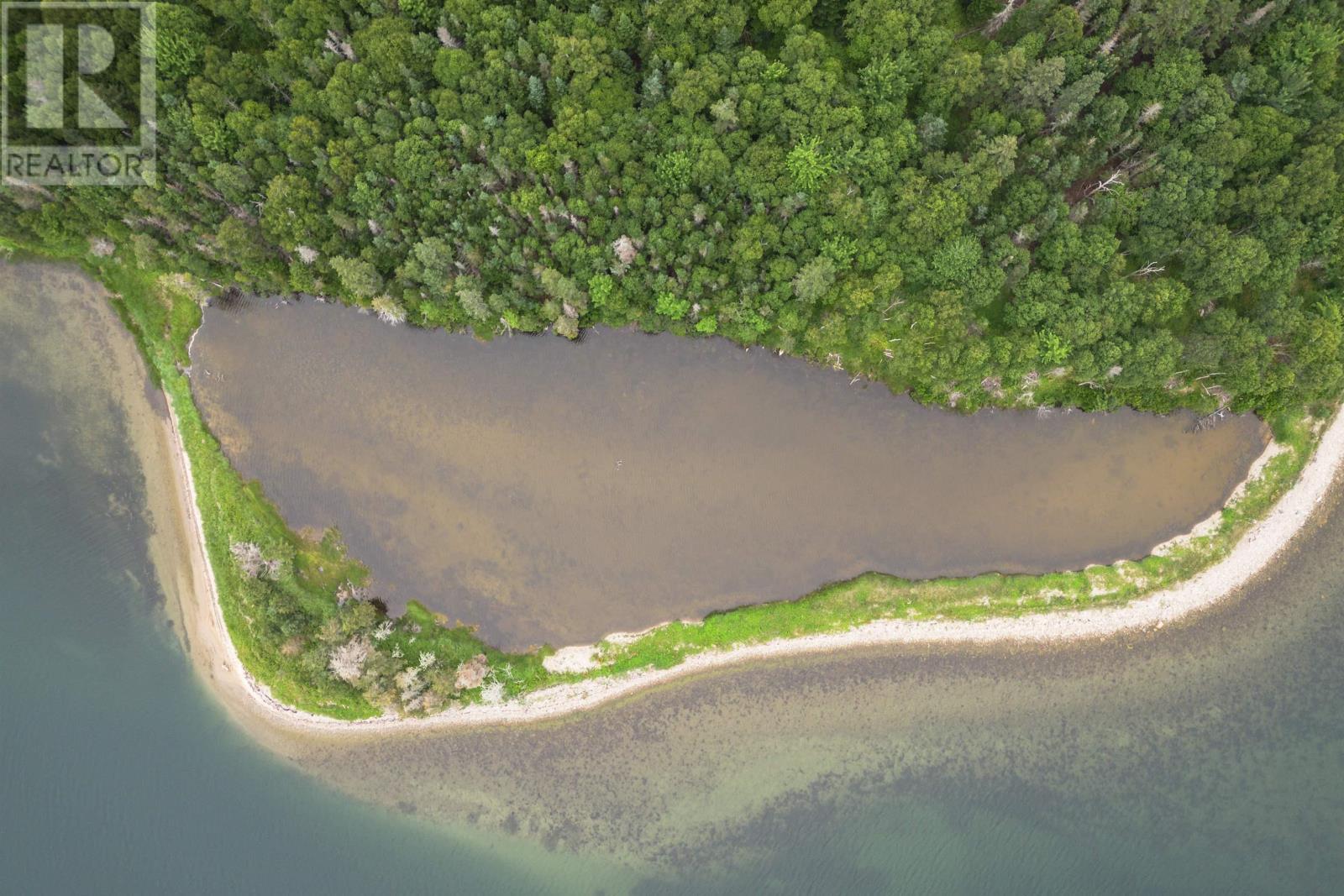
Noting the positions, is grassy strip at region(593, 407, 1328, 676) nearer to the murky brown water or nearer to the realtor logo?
the murky brown water

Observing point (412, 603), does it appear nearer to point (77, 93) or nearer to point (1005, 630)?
point (77, 93)

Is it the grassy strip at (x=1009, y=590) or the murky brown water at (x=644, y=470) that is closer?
the grassy strip at (x=1009, y=590)

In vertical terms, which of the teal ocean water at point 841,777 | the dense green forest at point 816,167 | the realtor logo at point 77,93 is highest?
the dense green forest at point 816,167

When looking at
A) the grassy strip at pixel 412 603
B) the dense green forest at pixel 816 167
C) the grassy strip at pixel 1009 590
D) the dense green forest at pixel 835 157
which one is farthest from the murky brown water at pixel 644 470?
the dense green forest at pixel 835 157

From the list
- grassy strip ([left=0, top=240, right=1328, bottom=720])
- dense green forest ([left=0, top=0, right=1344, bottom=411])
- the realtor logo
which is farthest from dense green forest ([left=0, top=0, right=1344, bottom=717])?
grassy strip ([left=0, top=240, right=1328, bottom=720])

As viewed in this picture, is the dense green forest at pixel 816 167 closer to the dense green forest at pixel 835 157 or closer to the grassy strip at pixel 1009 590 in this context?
the dense green forest at pixel 835 157

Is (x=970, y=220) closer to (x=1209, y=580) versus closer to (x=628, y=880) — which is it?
(x=1209, y=580)

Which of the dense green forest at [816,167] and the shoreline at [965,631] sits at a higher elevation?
the dense green forest at [816,167]
